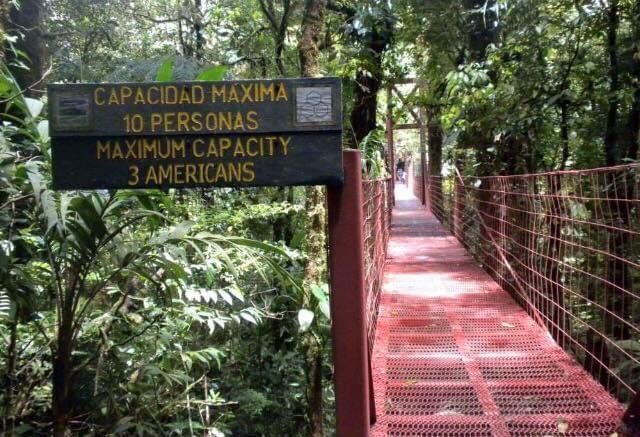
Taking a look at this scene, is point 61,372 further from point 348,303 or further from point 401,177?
point 401,177

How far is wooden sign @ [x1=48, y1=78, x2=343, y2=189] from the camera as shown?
7.23 feet

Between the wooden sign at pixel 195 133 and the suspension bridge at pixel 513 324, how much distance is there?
0.51 metres

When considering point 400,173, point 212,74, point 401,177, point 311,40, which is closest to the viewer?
point 212,74

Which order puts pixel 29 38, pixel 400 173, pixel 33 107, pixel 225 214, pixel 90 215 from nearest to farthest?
pixel 90 215 → pixel 33 107 → pixel 225 214 → pixel 29 38 → pixel 400 173

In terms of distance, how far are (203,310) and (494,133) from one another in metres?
4.42

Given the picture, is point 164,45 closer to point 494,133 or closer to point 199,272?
point 494,133

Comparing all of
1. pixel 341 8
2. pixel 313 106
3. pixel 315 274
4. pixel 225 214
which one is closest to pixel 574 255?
pixel 315 274

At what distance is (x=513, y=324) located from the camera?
4.89m

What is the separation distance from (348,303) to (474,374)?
5.50ft

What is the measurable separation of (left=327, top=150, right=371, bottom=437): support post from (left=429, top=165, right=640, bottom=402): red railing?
1605mm

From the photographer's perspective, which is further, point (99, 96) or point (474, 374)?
point (474, 374)

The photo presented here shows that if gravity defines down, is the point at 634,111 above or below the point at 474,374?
above

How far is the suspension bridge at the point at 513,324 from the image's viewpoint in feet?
10.2

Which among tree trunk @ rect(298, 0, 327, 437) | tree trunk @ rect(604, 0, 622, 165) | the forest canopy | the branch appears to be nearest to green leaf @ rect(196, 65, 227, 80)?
the forest canopy
